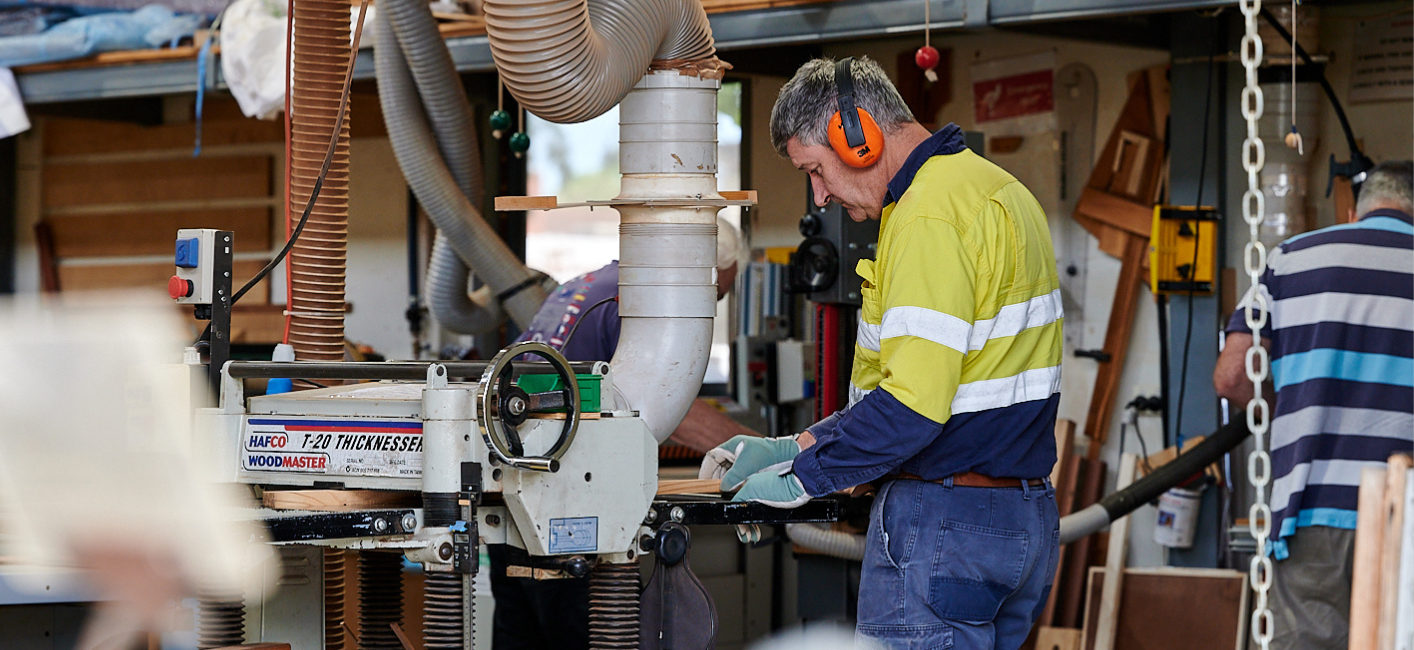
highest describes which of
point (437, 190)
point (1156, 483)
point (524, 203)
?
point (437, 190)

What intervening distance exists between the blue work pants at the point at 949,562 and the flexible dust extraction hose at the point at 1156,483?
147 centimetres

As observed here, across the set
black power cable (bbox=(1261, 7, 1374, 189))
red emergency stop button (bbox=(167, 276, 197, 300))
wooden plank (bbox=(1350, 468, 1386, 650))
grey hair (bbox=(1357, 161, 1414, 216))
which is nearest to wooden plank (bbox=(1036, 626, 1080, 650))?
black power cable (bbox=(1261, 7, 1374, 189))

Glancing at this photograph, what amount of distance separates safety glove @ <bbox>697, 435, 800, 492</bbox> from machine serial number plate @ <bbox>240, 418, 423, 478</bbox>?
2.02 feet

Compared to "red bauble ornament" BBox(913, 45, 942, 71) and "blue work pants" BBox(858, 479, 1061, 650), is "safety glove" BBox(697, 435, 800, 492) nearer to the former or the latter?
"blue work pants" BBox(858, 479, 1061, 650)

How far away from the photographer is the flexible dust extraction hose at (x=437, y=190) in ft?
13.7

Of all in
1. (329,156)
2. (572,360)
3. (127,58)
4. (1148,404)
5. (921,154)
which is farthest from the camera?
(127,58)

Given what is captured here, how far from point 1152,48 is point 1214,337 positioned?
90 cm

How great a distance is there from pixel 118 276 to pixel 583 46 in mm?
4587

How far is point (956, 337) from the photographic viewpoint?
2.09 m

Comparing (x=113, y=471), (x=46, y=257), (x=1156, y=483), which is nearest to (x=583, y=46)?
(x=113, y=471)

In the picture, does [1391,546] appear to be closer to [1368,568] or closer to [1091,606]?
[1368,568]

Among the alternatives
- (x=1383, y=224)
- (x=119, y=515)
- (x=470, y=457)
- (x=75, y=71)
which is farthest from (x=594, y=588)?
(x=75, y=71)

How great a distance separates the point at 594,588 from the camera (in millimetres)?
2252

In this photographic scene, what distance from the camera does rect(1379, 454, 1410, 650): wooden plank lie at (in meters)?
1.63
